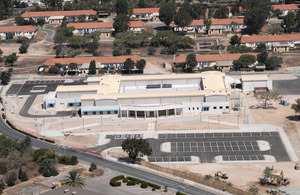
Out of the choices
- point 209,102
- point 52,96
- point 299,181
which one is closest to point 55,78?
point 52,96

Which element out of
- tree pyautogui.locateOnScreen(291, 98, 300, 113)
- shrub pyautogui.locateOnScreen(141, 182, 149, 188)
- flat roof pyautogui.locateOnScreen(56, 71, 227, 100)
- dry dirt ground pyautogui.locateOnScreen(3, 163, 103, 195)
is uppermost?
flat roof pyautogui.locateOnScreen(56, 71, 227, 100)

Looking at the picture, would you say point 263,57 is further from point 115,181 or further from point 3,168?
point 3,168

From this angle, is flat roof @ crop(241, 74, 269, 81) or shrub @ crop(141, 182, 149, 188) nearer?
shrub @ crop(141, 182, 149, 188)

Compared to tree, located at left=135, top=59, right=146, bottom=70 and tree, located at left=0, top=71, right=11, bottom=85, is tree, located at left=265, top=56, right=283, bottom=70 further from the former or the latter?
tree, located at left=0, top=71, right=11, bottom=85

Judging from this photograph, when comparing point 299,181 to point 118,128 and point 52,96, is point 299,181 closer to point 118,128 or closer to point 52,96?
point 118,128

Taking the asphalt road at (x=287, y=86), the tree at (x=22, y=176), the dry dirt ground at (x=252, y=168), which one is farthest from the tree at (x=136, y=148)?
the asphalt road at (x=287, y=86)

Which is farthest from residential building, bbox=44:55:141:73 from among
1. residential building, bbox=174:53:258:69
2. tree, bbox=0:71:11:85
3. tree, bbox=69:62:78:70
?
residential building, bbox=174:53:258:69
